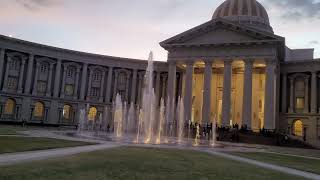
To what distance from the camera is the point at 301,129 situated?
3095 inches

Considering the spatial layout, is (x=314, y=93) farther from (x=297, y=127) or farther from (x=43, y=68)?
(x=43, y=68)

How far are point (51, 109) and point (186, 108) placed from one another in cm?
2961

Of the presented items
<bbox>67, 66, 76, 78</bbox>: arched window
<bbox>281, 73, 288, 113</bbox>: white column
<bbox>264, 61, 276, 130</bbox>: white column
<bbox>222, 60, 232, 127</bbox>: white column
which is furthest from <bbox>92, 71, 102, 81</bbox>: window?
<bbox>281, 73, 288, 113</bbox>: white column

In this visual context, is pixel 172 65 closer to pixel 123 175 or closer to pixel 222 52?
pixel 222 52

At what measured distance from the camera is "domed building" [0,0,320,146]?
226 feet

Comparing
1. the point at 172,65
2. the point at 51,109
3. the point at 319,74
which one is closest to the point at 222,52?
the point at 172,65

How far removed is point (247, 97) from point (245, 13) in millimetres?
30997

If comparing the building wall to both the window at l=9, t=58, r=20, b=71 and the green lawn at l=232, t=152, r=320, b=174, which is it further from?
the green lawn at l=232, t=152, r=320, b=174

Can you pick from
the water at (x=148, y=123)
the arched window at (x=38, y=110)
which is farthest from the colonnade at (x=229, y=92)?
the arched window at (x=38, y=110)

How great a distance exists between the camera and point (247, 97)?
68188 millimetres

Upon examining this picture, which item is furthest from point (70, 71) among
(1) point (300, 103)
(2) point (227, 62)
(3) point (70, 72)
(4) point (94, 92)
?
(1) point (300, 103)

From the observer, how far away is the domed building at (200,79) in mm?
69000

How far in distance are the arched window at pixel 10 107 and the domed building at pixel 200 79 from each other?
0.64 feet

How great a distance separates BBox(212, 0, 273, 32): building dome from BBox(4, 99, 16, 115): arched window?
46.9 meters
